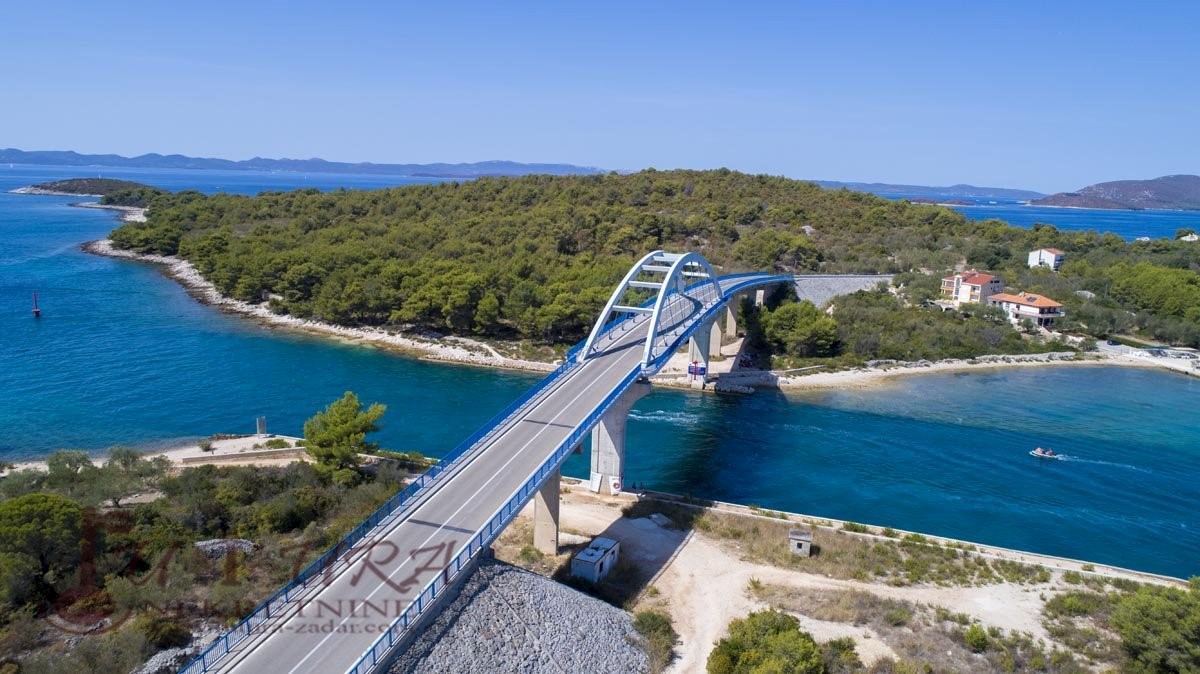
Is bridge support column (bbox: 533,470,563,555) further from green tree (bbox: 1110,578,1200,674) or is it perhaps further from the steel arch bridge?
green tree (bbox: 1110,578,1200,674)

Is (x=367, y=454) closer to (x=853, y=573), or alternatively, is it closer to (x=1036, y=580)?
(x=853, y=573)

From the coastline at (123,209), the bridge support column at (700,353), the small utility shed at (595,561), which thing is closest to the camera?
the small utility shed at (595,561)

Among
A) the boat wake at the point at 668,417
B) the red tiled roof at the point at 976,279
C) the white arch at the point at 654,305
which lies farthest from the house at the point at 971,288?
the boat wake at the point at 668,417

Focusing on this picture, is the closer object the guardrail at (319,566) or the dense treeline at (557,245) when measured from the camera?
the guardrail at (319,566)

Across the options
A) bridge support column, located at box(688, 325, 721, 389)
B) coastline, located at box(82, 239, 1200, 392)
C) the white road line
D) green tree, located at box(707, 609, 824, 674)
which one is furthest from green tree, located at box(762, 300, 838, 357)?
green tree, located at box(707, 609, 824, 674)

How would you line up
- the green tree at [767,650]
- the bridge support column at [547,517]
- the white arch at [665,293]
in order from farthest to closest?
the white arch at [665,293] < the bridge support column at [547,517] < the green tree at [767,650]

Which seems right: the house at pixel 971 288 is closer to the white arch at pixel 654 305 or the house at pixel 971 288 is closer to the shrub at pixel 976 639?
the white arch at pixel 654 305

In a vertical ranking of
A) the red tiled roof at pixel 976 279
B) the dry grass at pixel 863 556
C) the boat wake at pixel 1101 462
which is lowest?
the boat wake at pixel 1101 462
